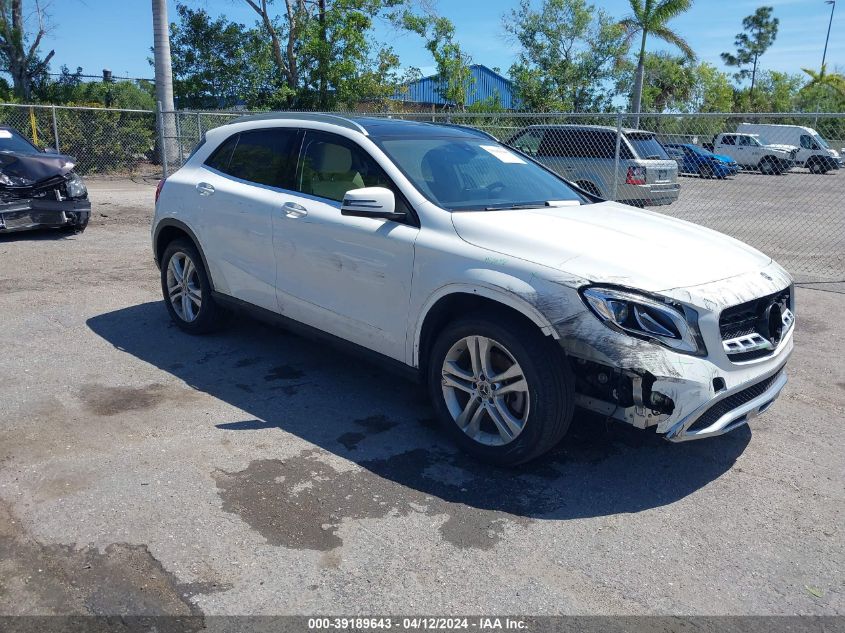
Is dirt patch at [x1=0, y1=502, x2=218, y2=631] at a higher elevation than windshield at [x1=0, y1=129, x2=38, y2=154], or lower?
lower

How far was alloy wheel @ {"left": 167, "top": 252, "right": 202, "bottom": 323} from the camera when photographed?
5.99 meters

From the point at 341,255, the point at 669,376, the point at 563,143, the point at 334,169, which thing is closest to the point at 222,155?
the point at 334,169

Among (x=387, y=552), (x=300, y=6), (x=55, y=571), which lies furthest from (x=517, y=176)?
(x=300, y=6)

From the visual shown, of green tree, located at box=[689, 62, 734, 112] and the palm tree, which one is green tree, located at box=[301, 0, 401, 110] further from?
green tree, located at box=[689, 62, 734, 112]

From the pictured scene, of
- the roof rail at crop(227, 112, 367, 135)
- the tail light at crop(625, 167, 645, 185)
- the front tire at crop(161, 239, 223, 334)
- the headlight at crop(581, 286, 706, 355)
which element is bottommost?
the front tire at crop(161, 239, 223, 334)

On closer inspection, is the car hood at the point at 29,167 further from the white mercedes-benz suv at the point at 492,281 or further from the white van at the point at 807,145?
the white van at the point at 807,145

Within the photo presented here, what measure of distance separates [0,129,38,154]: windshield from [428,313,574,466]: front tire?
8.69 meters

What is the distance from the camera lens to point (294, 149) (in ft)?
16.9

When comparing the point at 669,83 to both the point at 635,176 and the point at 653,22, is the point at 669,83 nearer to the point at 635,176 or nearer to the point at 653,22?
the point at 653,22

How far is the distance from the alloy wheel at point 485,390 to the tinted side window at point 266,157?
192cm

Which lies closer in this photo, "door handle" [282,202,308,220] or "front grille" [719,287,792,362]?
"front grille" [719,287,792,362]

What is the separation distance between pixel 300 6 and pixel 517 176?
22.6m

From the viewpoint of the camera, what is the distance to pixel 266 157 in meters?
5.36

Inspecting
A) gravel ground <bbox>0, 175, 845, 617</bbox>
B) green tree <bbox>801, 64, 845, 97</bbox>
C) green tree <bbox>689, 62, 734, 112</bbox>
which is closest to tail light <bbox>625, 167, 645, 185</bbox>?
gravel ground <bbox>0, 175, 845, 617</bbox>
